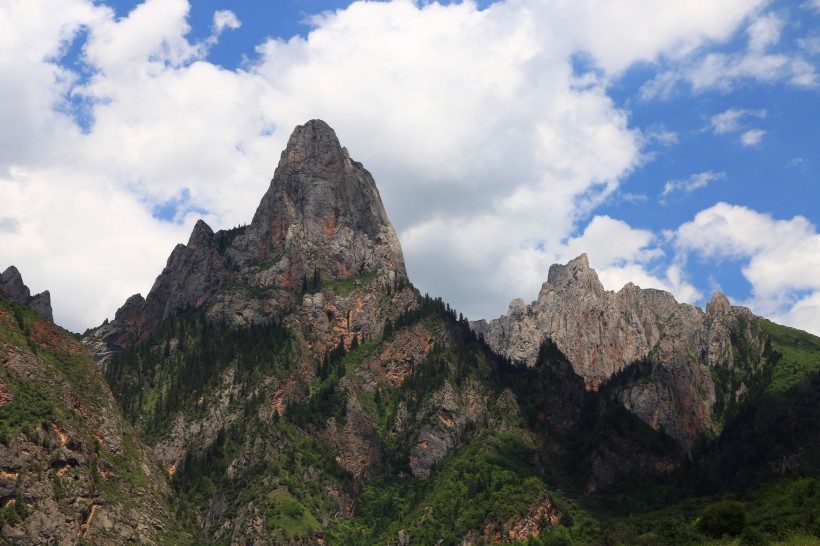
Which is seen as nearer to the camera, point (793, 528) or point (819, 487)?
point (793, 528)

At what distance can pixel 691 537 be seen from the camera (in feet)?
653

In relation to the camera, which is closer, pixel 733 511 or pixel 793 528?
pixel 793 528

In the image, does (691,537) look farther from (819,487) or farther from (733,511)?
(819,487)

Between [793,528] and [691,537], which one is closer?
[793,528]

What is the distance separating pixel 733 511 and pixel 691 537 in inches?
416

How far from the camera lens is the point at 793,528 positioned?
178 meters

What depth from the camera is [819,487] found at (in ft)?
656

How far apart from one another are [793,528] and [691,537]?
85.6 feet

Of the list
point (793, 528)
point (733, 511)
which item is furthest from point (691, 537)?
point (793, 528)

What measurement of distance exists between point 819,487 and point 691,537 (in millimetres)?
29616

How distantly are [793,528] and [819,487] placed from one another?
2668 cm

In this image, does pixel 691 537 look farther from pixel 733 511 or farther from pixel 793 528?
pixel 793 528

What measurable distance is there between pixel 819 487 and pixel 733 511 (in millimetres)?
20571
